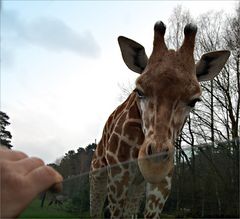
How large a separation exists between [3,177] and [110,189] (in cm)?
239

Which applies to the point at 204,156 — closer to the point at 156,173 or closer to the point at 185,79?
the point at 156,173

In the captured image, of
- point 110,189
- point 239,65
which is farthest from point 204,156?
point 239,65

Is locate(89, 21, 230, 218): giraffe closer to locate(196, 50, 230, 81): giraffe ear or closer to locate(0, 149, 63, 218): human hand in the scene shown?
locate(196, 50, 230, 81): giraffe ear

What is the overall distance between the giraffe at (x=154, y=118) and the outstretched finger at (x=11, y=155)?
850 mm

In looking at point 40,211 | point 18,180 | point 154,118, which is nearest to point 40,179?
point 18,180

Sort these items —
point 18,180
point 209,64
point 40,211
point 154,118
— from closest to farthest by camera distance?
1. point 18,180
2. point 40,211
3. point 154,118
4. point 209,64

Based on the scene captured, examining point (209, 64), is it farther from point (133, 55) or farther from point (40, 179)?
point (40, 179)

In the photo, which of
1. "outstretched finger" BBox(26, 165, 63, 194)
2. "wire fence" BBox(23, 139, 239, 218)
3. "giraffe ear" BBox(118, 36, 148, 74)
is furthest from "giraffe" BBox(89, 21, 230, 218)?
"outstretched finger" BBox(26, 165, 63, 194)

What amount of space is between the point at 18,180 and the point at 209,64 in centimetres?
260

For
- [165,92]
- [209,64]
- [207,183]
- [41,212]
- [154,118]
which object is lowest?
[41,212]

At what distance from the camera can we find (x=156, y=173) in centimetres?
159

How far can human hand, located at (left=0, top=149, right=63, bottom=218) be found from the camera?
44 cm

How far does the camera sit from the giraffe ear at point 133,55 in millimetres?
2930

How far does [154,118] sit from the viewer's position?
219cm
